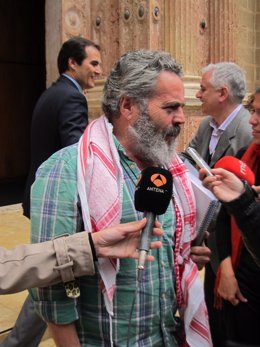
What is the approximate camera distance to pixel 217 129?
3.60 m

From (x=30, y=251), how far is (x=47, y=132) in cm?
191

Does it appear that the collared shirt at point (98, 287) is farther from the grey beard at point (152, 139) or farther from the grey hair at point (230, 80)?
the grey hair at point (230, 80)

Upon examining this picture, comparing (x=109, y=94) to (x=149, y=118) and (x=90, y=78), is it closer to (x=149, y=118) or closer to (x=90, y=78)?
(x=149, y=118)

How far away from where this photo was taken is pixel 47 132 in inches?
131

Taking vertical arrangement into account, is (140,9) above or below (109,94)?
above

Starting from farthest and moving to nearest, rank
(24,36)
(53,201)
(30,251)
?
1. (24,36)
2. (53,201)
3. (30,251)

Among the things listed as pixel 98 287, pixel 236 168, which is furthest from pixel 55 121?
pixel 98 287

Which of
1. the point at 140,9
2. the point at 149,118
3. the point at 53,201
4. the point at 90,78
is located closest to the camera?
the point at 53,201

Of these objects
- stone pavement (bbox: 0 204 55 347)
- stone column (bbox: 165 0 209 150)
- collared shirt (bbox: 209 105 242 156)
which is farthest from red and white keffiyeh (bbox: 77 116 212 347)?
stone column (bbox: 165 0 209 150)

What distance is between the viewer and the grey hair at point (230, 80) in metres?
3.56

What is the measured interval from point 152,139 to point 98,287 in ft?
1.81

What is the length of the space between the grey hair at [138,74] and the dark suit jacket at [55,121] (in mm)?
1404

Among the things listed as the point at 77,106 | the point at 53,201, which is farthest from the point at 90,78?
the point at 53,201

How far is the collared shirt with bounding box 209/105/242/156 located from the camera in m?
3.54
